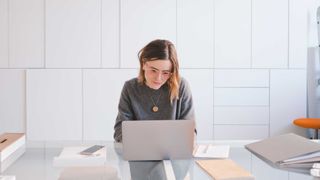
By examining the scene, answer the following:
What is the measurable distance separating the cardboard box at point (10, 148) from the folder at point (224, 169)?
2.53ft

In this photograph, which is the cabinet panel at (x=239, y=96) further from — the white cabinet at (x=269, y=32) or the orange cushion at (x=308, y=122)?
the orange cushion at (x=308, y=122)

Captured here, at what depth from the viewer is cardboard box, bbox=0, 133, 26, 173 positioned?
1820 millimetres

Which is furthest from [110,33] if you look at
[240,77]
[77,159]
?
[77,159]

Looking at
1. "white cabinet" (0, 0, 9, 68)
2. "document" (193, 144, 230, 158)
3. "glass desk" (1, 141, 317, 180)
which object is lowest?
"glass desk" (1, 141, 317, 180)

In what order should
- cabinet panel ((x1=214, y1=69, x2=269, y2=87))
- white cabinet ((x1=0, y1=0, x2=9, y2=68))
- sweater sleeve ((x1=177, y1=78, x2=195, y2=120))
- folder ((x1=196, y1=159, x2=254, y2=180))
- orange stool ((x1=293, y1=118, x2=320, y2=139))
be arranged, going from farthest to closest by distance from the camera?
cabinet panel ((x1=214, y1=69, x2=269, y2=87)), white cabinet ((x1=0, y1=0, x2=9, y2=68)), orange stool ((x1=293, y1=118, x2=320, y2=139)), sweater sleeve ((x1=177, y1=78, x2=195, y2=120)), folder ((x1=196, y1=159, x2=254, y2=180))

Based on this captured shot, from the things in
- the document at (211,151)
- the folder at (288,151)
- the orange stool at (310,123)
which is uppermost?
the folder at (288,151)

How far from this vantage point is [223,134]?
15.8ft

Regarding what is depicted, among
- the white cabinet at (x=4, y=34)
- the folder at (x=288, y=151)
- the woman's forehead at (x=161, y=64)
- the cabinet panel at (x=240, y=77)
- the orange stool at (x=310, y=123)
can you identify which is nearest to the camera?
the folder at (x=288, y=151)

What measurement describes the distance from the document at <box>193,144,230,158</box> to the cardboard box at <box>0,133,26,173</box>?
775 millimetres

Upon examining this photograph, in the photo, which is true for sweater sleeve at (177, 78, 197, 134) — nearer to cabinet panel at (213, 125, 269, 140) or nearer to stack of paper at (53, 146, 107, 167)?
stack of paper at (53, 146, 107, 167)

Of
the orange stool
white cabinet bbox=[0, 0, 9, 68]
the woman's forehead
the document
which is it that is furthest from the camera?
white cabinet bbox=[0, 0, 9, 68]

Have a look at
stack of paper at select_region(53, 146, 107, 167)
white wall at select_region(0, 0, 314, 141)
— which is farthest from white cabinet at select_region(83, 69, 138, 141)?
stack of paper at select_region(53, 146, 107, 167)

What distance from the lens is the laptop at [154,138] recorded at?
1945mm

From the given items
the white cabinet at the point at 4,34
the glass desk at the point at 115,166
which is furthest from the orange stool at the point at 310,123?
the white cabinet at the point at 4,34
